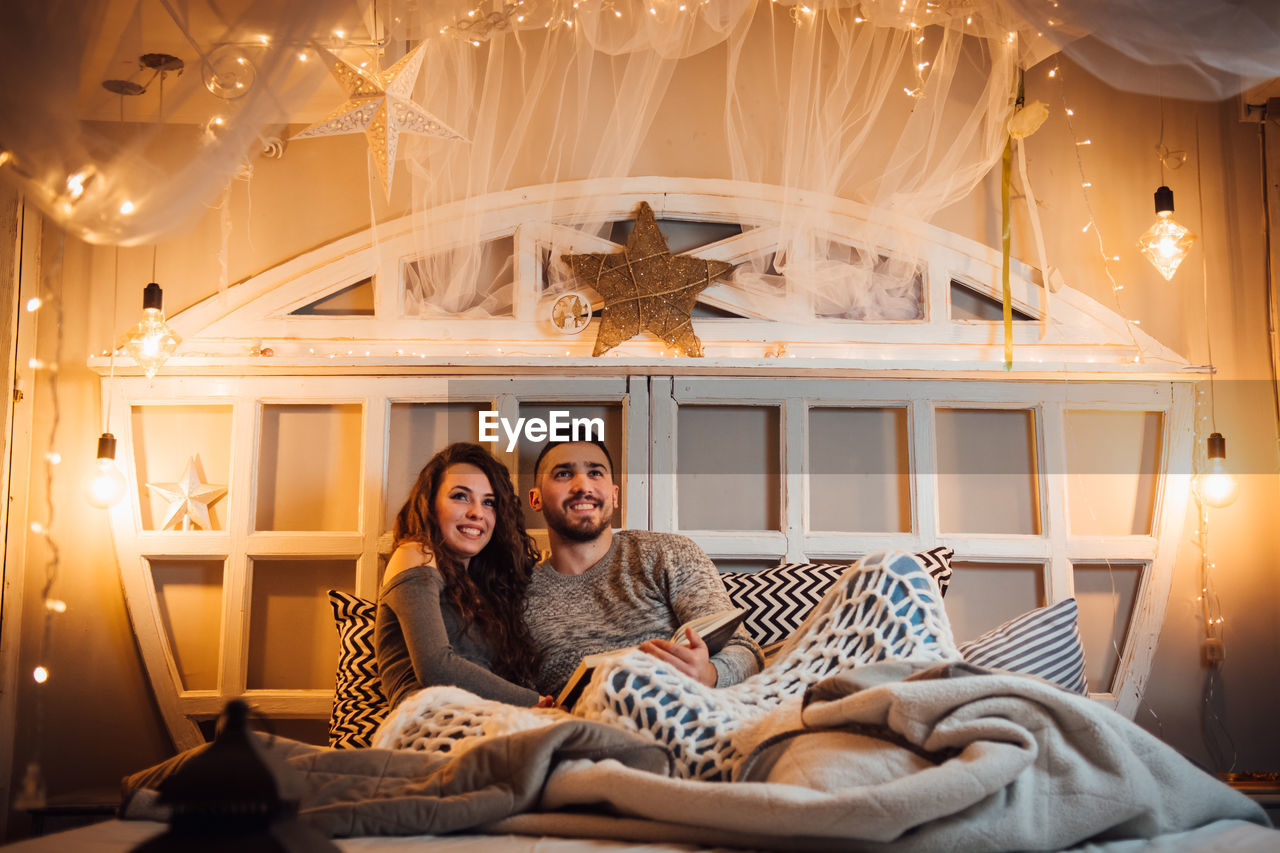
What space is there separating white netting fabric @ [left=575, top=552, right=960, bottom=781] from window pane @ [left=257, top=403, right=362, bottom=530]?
4.48ft

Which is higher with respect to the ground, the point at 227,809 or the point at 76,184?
the point at 76,184

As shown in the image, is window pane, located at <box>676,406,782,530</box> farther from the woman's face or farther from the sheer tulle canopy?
the woman's face

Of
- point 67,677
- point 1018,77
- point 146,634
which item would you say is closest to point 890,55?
point 1018,77

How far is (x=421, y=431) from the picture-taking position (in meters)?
2.62

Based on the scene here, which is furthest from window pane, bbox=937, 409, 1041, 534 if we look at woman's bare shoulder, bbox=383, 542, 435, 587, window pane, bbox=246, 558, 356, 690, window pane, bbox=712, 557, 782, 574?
window pane, bbox=246, 558, 356, 690

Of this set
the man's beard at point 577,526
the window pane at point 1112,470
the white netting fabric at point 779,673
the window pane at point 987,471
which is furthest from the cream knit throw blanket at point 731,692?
the window pane at point 1112,470

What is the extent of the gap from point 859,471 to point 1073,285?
80cm

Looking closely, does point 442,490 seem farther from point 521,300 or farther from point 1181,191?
point 1181,191

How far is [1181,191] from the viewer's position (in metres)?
2.76

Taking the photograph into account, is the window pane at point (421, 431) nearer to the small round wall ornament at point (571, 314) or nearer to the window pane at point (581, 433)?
the window pane at point (581, 433)

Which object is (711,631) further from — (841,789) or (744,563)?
(841,789)

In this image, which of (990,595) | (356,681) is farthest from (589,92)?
(990,595)

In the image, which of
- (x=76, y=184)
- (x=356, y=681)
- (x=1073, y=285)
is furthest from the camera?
(x=1073, y=285)

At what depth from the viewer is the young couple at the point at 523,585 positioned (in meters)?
1.95
